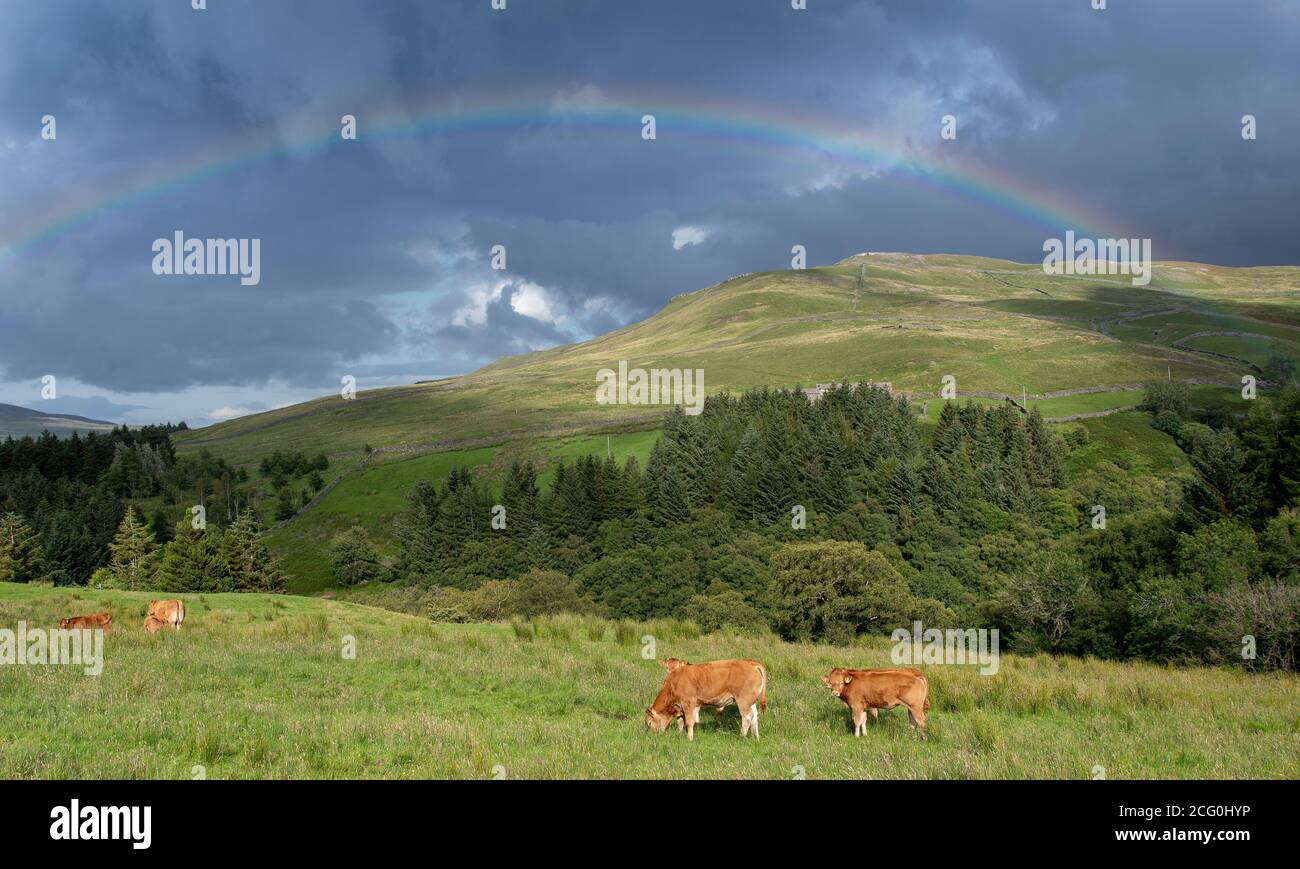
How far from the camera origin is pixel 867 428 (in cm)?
13025

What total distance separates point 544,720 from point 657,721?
204cm

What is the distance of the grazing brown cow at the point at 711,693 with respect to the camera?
11.9 metres

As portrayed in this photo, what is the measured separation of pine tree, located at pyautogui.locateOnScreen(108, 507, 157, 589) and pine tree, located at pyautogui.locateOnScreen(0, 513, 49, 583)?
781cm

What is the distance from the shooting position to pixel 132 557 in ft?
323

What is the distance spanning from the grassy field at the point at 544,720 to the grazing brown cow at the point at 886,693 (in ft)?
1.43

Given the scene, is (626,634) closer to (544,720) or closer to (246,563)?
(544,720)

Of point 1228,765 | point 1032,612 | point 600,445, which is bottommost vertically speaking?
point 1032,612

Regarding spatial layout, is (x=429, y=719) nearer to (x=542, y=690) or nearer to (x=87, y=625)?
(x=542, y=690)

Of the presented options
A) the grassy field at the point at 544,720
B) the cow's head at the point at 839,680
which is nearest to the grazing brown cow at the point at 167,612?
the grassy field at the point at 544,720

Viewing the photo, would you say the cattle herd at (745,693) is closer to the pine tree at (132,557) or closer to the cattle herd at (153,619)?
the cattle herd at (153,619)

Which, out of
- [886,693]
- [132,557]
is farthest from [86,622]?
[132,557]

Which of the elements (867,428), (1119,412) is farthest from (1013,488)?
(1119,412)

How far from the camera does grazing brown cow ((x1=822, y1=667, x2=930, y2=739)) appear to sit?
12047mm

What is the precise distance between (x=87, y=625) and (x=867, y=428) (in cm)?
12229
